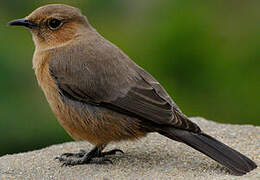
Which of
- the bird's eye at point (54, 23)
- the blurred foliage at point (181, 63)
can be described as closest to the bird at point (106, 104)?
the bird's eye at point (54, 23)

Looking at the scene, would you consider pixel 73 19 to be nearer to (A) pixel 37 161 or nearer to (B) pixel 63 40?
(B) pixel 63 40

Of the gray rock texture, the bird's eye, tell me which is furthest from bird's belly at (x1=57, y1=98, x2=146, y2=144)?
the bird's eye

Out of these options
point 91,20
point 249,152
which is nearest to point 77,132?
point 249,152

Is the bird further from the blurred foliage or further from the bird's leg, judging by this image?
the blurred foliage

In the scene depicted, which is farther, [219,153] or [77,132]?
[77,132]

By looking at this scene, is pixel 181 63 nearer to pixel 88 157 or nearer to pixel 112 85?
pixel 112 85

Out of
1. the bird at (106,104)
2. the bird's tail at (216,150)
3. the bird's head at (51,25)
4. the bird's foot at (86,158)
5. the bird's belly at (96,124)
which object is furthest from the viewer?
the bird's head at (51,25)

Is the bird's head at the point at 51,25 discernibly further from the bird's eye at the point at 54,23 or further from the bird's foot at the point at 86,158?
the bird's foot at the point at 86,158
